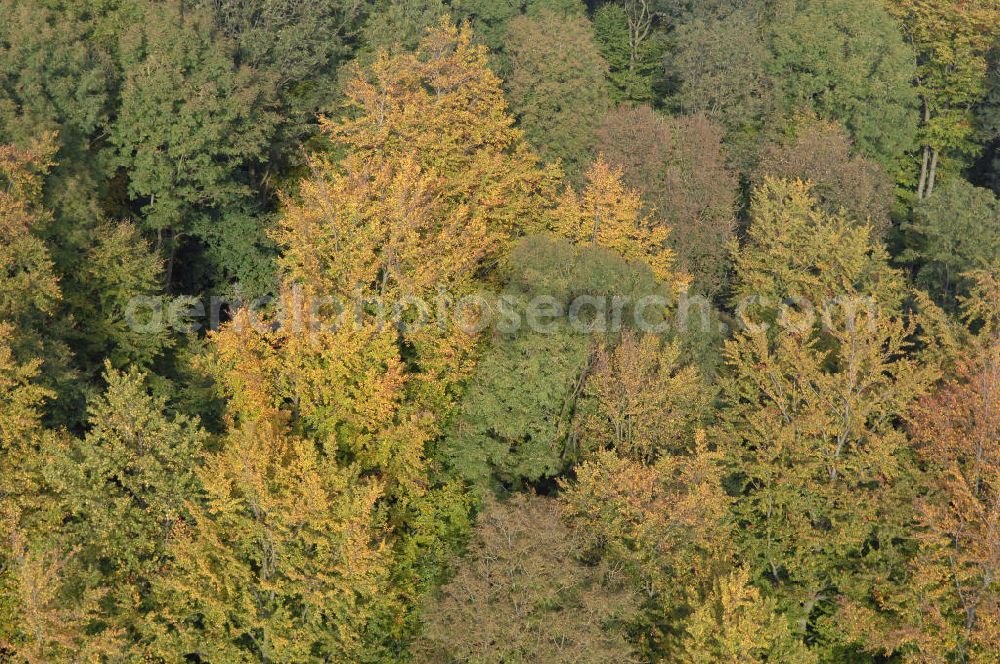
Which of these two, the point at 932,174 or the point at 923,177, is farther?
the point at 923,177

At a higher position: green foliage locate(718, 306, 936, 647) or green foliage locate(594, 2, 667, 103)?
green foliage locate(594, 2, 667, 103)

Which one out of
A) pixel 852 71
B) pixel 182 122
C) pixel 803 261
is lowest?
pixel 803 261

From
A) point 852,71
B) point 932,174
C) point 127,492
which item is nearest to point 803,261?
point 852,71

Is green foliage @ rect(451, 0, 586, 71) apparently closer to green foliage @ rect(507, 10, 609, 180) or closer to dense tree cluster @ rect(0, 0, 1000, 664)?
dense tree cluster @ rect(0, 0, 1000, 664)

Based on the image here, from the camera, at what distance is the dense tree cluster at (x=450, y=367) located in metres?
36.7

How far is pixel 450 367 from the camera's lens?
45.8 meters

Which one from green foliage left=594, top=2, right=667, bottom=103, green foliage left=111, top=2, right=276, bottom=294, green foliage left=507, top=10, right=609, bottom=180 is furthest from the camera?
green foliage left=594, top=2, right=667, bottom=103

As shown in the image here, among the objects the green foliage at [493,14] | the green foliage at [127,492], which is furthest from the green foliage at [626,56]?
the green foliage at [127,492]

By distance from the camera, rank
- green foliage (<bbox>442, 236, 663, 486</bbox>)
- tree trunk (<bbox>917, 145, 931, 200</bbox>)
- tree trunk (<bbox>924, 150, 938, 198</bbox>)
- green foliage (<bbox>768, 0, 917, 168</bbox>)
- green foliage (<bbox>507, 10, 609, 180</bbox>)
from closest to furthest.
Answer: green foliage (<bbox>442, 236, 663, 486</bbox>) < green foliage (<bbox>507, 10, 609, 180</bbox>) < green foliage (<bbox>768, 0, 917, 168</bbox>) < tree trunk (<bbox>924, 150, 938, 198</bbox>) < tree trunk (<bbox>917, 145, 931, 200</bbox>)

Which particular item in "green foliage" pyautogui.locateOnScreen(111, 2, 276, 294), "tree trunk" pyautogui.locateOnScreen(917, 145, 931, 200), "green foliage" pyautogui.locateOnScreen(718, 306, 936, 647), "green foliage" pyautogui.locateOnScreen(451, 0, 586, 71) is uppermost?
"green foliage" pyautogui.locateOnScreen(451, 0, 586, 71)

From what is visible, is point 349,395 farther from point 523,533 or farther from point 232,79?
point 232,79

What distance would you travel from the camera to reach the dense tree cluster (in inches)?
1444

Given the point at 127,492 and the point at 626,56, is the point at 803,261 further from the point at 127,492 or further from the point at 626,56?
the point at 127,492

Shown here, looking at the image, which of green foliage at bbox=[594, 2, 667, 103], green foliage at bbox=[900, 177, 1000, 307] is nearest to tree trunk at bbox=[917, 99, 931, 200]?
green foliage at bbox=[900, 177, 1000, 307]
